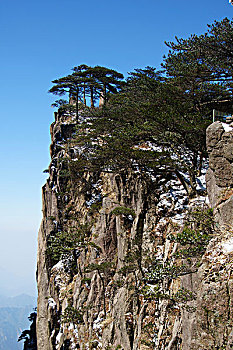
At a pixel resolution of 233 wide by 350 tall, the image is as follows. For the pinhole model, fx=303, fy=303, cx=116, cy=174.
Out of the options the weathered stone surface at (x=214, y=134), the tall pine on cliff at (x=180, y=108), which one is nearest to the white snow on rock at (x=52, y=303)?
the tall pine on cliff at (x=180, y=108)

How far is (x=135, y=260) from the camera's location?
52.4 ft

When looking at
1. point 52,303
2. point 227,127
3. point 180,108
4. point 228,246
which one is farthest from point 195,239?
point 52,303

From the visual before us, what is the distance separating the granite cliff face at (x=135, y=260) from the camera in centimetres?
640

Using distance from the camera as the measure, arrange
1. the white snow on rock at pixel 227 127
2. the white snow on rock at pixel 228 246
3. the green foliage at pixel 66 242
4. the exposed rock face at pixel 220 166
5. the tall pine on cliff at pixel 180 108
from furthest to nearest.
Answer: the green foliage at pixel 66 242 → the tall pine on cliff at pixel 180 108 → the white snow on rock at pixel 227 127 → the exposed rock face at pixel 220 166 → the white snow on rock at pixel 228 246

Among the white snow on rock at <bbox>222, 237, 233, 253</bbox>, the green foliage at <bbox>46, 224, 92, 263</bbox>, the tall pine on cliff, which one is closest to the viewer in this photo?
the white snow on rock at <bbox>222, 237, 233, 253</bbox>

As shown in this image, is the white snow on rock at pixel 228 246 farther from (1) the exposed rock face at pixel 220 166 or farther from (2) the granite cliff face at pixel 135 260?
(1) the exposed rock face at pixel 220 166

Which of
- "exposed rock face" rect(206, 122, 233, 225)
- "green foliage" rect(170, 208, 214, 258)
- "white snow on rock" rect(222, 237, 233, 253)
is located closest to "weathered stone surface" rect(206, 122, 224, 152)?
"exposed rock face" rect(206, 122, 233, 225)

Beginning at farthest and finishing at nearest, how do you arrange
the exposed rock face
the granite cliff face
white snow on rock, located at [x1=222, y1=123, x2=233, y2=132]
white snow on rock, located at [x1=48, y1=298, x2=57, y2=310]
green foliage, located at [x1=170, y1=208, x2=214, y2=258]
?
1. white snow on rock, located at [x1=48, y1=298, x2=57, y2=310]
2. white snow on rock, located at [x1=222, y1=123, x2=233, y2=132]
3. the exposed rock face
4. green foliage, located at [x1=170, y1=208, x2=214, y2=258]
5. the granite cliff face

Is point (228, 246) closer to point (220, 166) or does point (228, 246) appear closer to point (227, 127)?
point (220, 166)

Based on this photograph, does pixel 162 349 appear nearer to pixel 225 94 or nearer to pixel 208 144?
pixel 208 144

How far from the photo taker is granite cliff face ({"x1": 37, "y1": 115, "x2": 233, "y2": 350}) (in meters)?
6.40

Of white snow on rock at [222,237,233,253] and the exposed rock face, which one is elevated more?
the exposed rock face

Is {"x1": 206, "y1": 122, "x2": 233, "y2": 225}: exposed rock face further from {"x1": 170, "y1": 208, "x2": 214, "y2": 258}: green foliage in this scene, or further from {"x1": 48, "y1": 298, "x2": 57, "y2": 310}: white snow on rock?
{"x1": 48, "y1": 298, "x2": 57, "y2": 310}: white snow on rock

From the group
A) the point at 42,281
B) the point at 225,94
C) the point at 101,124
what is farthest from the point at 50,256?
the point at 225,94
